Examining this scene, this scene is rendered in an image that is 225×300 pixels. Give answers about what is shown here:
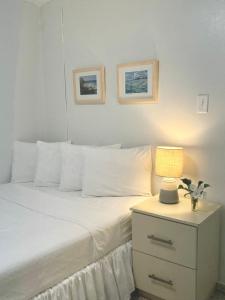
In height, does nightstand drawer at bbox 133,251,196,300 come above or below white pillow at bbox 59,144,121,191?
below

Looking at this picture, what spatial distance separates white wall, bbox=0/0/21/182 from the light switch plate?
1817 mm

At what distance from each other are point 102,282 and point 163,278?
39cm

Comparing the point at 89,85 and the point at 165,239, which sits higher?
the point at 89,85

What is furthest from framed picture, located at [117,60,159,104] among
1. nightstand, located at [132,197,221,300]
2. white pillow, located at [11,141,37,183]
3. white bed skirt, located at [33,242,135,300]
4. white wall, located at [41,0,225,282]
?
white bed skirt, located at [33,242,135,300]

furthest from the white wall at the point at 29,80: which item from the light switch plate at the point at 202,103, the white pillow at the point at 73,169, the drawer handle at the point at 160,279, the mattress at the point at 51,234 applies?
the drawer handle at the point at 160,279

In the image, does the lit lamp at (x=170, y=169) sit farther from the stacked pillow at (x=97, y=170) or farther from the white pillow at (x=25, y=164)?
the white pillow at (x=25, y=164)

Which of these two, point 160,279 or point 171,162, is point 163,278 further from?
point 171,162

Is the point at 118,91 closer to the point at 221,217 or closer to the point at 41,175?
the point at 41,175

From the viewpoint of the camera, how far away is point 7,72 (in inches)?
112

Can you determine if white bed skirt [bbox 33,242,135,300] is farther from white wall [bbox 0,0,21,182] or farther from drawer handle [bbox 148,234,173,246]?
white wall [bbox 0,0,21,182]

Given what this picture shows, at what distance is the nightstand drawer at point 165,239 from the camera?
5.70 feet

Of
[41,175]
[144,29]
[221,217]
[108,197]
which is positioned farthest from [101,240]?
[144,29]

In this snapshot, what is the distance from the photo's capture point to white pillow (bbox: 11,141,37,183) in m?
2.81

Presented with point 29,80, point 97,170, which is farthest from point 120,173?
point 29,80
